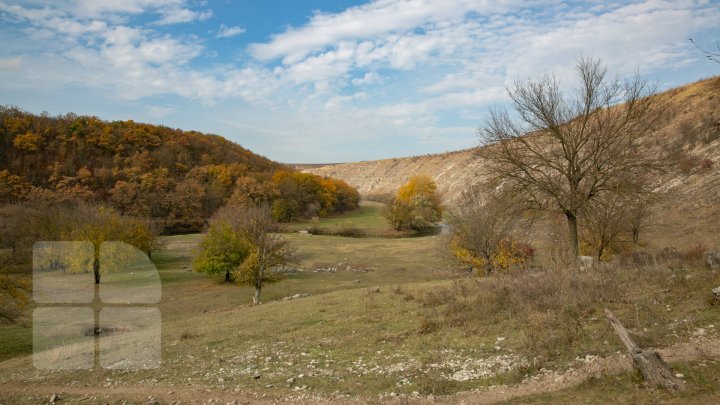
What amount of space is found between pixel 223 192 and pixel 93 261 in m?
61.2

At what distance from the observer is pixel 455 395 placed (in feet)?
26.6

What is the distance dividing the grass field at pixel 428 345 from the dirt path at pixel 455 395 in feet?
0.24

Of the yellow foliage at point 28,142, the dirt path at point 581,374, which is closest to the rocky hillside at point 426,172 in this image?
the yellow foliage at point 28,142

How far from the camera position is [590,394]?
7.12 meters

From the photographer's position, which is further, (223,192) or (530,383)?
(223,192)

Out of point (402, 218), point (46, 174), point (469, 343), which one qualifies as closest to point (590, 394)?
point (469, 343)

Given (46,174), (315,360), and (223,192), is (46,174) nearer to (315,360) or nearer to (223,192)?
(223,192)

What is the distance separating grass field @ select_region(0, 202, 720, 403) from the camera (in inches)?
348

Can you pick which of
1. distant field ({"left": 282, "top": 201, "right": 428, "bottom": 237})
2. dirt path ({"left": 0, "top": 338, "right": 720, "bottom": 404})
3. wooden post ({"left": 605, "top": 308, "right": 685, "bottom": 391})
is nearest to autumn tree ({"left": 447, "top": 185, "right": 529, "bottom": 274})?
dirt path ({"left": 0, "top": 338, "right": 720, "bottom": 404})

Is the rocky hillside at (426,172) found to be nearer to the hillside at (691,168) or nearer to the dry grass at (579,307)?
the hillside at (691,168)

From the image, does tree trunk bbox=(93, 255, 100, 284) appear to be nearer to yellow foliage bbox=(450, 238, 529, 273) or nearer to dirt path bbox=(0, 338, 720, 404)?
dirt path bbox=(0, 338, 720, 404)

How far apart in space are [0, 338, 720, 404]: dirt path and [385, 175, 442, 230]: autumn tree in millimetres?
71106

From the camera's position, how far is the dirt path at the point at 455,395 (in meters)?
7.80

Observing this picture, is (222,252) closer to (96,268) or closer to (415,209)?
(96,268)
